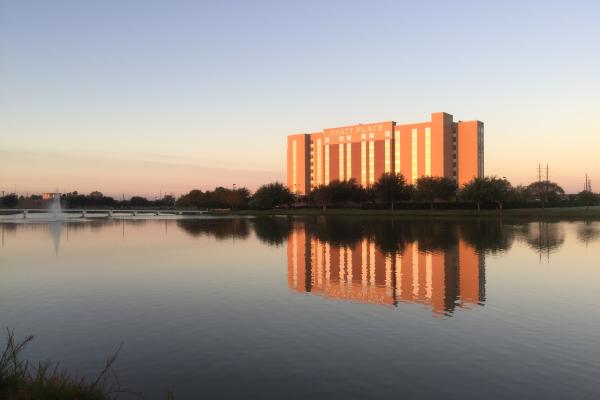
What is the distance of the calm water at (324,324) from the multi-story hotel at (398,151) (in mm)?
131115

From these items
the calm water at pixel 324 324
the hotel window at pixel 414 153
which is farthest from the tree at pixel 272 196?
the calm water at pixel 324 324

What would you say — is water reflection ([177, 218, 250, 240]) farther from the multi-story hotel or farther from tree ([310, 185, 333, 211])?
the multi-story hotel

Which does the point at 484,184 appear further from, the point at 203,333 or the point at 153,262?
the point at 203,333

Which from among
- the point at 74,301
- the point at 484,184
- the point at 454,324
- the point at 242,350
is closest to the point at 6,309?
the point at 74,301

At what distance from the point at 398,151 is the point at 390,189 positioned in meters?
53.1

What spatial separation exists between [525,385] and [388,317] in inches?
229

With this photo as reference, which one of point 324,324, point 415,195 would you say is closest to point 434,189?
point 415,195

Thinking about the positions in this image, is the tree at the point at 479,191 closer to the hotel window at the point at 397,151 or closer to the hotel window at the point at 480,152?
the hotel window at the point at 480,152

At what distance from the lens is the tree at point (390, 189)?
11425 cm

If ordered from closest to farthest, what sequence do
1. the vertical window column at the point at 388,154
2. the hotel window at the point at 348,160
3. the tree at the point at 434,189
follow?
the tree at the point at 434,189, the vertical window column at the point at 388,154, the hotel window at the point at 348,160

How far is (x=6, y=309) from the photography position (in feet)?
54.6

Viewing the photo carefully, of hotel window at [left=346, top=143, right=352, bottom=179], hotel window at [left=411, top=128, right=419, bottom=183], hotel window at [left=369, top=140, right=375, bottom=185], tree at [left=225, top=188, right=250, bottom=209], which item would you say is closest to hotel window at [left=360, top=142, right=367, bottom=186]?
hotel window at [left=369, top=140, right=375, bottom=185]

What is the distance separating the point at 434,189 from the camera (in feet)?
347

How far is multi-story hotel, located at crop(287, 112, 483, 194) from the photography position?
156 m
